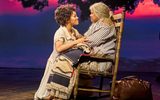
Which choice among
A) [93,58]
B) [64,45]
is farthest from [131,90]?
[64,45]

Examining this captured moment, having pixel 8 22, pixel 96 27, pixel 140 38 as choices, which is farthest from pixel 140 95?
pixel 8 22

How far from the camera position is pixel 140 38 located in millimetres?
9828

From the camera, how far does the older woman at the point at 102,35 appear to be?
3578 mm

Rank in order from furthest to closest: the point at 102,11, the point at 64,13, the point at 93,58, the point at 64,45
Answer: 1. the point at 64,13
2. the point at 64,45
3. the point at 102,11
4. the point at 93,58

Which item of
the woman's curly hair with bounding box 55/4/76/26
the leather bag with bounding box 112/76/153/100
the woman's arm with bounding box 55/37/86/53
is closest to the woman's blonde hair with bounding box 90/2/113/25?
the woman's arm with bounding box 55/37/86/53

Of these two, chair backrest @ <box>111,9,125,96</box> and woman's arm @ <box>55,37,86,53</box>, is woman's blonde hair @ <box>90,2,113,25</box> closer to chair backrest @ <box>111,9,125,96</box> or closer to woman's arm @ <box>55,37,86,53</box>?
chair backrest @ <box>111,9,125,96</box>

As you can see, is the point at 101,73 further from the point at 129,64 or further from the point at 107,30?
the point at 129,64

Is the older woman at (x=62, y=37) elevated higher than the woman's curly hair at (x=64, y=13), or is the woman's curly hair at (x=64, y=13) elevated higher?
the woman's curly hair at (x=64, y=13)

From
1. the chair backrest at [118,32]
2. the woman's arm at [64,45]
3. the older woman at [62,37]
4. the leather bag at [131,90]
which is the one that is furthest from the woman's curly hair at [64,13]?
the leather bag at [131,90]

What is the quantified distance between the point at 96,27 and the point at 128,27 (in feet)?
20.8

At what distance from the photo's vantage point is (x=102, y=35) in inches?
141

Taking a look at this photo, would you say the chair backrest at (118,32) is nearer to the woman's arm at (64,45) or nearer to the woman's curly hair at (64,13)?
the woman's arm at (64,45)

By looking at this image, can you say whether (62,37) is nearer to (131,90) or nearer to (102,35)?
(102,35)

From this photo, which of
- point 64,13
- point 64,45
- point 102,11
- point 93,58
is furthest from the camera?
point 64,13
